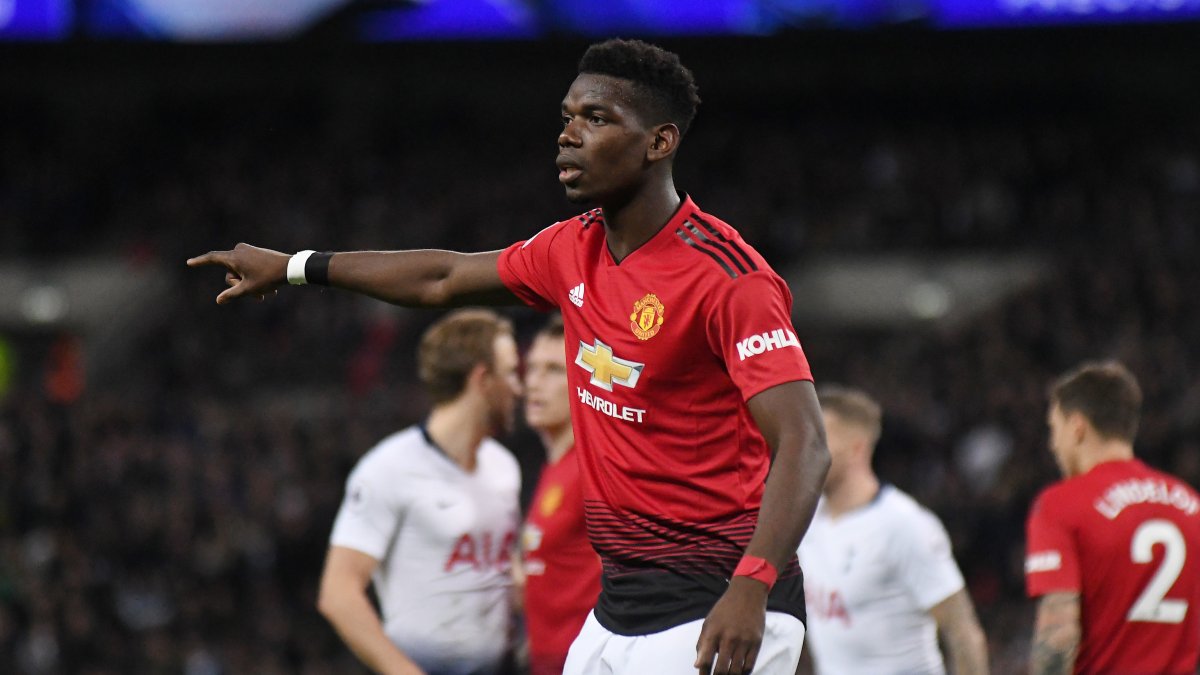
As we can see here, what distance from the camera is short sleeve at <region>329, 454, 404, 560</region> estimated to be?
512cm

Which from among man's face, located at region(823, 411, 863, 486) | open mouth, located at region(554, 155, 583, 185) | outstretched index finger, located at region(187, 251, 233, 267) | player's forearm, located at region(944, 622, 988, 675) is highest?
open mouth, located at region(554, 155, 583, 185)

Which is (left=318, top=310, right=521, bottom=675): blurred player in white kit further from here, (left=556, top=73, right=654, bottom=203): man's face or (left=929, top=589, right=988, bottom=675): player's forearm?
(left=556, top=73, right=654, bottom=203): man's face

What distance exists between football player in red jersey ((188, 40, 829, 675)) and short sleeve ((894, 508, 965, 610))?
2.43 meters

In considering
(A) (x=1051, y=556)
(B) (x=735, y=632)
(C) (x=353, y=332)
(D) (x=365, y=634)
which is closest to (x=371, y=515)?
(D) (x=365, y=634)

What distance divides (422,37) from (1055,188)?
28.4 ft

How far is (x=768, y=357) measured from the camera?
3.19 meters

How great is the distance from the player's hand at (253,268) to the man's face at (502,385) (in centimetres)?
169

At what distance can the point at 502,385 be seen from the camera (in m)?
5.50

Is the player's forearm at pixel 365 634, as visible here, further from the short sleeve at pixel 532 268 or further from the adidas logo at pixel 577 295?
the adidas logo at pixel 577 295

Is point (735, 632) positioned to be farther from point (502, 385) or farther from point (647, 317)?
point (502, 385)

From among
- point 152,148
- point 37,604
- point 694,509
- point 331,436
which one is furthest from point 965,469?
point 152,148

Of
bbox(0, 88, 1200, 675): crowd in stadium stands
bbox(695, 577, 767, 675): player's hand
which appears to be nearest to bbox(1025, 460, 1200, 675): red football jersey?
bbox(695, 577, 767, 675): player's hand

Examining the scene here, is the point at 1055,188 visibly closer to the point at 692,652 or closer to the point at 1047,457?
the point at 1047,457

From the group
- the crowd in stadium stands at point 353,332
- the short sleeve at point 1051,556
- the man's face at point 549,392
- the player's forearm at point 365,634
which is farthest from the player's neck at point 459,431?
the crowd in stadium stands at point 353,332
